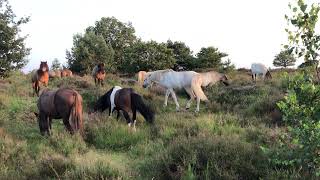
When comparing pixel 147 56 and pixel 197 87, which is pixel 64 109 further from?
pixel 147 56

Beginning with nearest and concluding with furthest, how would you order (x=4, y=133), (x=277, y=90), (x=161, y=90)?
(x=4, y=133), (x=277, y=90), (x=161, y=90)

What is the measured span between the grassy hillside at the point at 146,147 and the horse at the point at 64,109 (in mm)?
335

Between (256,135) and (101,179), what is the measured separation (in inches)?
169

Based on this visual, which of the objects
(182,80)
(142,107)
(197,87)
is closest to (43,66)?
(182,80)

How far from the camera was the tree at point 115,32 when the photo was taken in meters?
67.6

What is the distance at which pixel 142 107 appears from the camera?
1213 centimetres

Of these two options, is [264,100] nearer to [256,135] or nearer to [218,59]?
[256,135]

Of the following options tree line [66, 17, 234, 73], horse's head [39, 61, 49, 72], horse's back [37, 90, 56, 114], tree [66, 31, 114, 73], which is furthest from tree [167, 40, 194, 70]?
horse's back [37, 90, 56, 114]

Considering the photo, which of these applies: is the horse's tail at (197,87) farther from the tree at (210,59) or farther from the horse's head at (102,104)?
the tree at (210,59)

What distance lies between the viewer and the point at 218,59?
1537 inches

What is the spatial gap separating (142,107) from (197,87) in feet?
15.5

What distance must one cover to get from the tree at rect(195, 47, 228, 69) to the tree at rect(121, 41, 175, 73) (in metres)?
2.75

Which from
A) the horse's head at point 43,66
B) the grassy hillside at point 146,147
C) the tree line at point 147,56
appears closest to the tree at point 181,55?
the tree line at point 147,56

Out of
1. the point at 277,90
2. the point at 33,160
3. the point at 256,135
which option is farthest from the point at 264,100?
the point at 33,160
